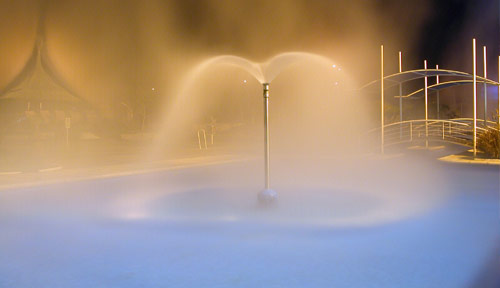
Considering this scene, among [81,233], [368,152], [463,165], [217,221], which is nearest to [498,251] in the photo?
[217,221]

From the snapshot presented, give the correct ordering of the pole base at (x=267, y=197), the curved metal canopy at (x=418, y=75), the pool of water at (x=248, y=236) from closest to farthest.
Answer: the pool of water at (x=248, y=236) → the pole base at (x=267, y=197) → the curved metal canopy at (x=418, y=75)

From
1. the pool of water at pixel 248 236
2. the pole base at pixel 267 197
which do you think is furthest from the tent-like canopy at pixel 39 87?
the pole base at pixel 267 197

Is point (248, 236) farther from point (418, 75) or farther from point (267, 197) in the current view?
point (418, 75)

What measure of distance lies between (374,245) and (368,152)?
14.3 metres

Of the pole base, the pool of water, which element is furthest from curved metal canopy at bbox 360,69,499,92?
the pole base

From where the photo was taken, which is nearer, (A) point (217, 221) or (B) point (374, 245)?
(B) point (374, 245)

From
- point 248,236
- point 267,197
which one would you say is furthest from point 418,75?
point 248,236

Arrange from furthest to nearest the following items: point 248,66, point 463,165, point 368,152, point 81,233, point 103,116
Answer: point 103,116 → point 368,152 → point 463,165 → point 248,66 → point 81,233

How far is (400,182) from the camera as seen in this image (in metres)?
12.0

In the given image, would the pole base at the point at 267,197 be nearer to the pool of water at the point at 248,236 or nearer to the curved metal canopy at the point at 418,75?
the pool of water at the point at 248,236

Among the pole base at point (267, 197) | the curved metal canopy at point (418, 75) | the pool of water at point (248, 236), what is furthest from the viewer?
the curved metal canopy at point (418, 75)

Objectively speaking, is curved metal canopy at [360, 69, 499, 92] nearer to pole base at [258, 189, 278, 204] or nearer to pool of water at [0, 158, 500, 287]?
pool of water at [0, 158, 500, 287]

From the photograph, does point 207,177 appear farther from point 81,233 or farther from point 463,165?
point 463,165

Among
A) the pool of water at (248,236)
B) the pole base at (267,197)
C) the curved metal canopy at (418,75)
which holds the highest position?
the curved metal canopy at (418,75)
